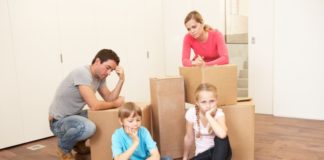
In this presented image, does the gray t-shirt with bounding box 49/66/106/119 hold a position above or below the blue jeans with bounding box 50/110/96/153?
above

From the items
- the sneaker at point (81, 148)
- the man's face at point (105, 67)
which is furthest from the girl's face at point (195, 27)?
the sneaker at point (81, 148)

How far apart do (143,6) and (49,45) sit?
1484 mm

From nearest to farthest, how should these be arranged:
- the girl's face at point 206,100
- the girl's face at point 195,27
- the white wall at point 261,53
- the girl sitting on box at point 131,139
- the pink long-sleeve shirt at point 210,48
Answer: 1. the girl sitting on box at point 131,139
2. the girl's face at point 206,100
3. the girl's face at point 195,27
4. the pink long-sleeve shirt at point 210,48
5. the white wall at point 261,53

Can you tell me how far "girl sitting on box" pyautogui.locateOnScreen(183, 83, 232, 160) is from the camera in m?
1.92

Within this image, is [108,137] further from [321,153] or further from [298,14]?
[298,14]

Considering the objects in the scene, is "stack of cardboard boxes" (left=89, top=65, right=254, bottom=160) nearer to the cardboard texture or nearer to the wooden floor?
the cardboard texture

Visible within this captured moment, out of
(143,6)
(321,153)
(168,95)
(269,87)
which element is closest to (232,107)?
(168,95)

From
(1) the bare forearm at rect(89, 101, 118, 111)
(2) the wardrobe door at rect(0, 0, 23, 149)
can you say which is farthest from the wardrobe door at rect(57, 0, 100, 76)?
(1) the bare forearm at rect(89, 101, 118, 111)

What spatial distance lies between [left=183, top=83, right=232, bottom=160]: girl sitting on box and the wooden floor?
59 centimetres

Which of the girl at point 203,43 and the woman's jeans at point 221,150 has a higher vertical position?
the girl at point 203,43

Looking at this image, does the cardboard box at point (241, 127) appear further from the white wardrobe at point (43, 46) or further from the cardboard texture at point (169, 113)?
the white wardrobe at point (43, 46)

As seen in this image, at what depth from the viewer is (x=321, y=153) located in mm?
2438

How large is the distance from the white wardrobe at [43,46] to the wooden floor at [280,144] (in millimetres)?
283

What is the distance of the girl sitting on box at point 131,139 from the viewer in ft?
5.90
